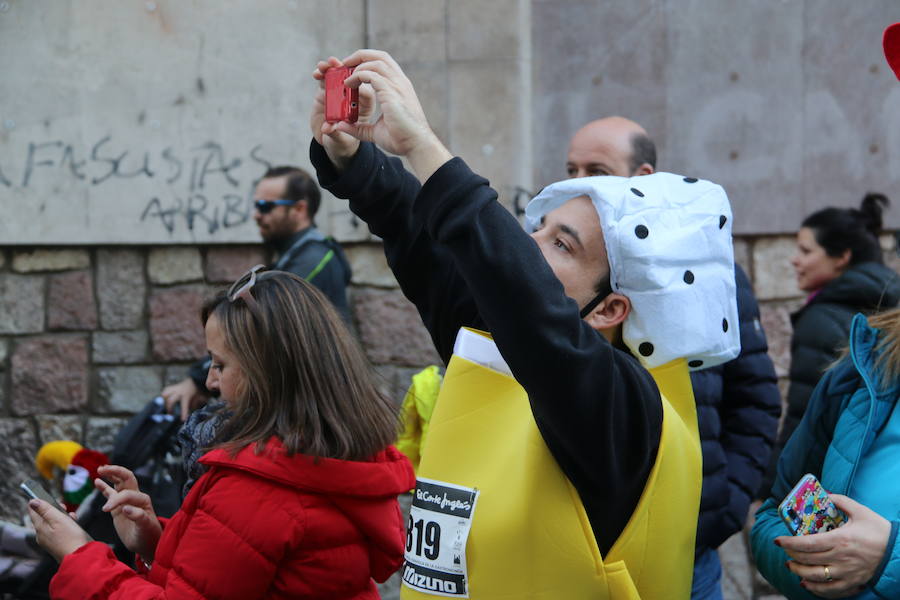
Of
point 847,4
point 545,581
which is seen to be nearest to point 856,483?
point 545,581

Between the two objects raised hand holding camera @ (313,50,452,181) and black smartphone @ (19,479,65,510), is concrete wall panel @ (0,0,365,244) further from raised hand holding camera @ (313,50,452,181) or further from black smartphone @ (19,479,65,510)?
raised hand holding camera @ (313,50,452,181)

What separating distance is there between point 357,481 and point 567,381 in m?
0.75

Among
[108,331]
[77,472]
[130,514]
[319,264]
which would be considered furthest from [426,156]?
[108,331]

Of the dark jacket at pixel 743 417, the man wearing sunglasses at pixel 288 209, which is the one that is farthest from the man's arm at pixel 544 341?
the man wearing sunglasses at pixel 288 209

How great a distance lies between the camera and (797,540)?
1.76 meters

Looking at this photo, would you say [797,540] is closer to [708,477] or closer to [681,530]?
[681,530]

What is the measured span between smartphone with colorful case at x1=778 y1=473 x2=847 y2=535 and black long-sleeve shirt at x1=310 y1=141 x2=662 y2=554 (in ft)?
1.25

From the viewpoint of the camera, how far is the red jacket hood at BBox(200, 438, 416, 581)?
6.59ft

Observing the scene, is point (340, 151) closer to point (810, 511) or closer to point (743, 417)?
point (810, 511)

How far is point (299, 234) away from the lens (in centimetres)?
450

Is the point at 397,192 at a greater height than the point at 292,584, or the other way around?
the point at 397,192

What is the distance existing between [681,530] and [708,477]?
1263 millimetres

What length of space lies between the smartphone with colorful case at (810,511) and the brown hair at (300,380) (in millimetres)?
805

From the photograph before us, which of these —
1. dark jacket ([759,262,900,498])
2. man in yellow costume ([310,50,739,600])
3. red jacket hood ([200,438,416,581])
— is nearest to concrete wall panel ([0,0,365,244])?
dark jacket ([759,262,900,498])
